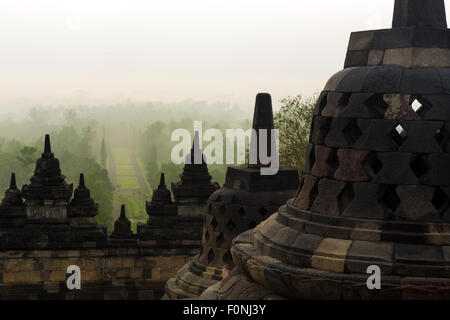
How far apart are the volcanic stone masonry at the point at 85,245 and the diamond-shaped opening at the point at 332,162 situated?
13.0 metres

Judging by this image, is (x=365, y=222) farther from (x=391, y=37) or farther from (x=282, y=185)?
(x=282, y=185)

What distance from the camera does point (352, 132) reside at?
6254 millimetres

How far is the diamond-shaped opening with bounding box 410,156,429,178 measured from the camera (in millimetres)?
5973

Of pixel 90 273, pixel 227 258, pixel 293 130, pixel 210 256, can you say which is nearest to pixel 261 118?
pixel 227 258

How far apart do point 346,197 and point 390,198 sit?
0.38 m

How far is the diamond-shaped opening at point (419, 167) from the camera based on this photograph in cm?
597

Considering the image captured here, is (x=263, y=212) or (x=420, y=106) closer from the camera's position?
(x=420, y=106)

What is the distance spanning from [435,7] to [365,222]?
2.06 m

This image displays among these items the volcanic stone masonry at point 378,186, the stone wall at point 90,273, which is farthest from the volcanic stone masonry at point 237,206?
the stone wall at point 90,273

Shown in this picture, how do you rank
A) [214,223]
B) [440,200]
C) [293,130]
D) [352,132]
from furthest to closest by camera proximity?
[293,130] < [214,223] < [352,132] < [440,200]

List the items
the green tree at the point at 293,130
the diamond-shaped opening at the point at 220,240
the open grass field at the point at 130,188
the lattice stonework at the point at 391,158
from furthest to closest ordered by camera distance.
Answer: the open grass field at the point at 130,188 < the green tree at the point at 293,130 < the diamond-shaped opening at the point at 220,240 < the lattice stonework at the point at 391,158

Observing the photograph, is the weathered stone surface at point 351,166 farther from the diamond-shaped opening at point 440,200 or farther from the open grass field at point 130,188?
the open grass field at point 130,188

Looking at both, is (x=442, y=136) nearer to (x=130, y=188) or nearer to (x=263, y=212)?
(x=263, y=212)
